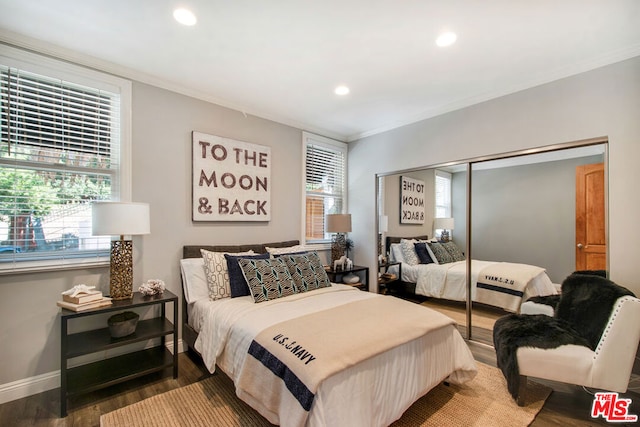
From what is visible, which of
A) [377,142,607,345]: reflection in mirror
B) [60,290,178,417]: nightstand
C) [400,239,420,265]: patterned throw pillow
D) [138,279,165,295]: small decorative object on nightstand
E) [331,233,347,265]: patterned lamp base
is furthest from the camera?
[331,233,347,265]: patterned lamp base

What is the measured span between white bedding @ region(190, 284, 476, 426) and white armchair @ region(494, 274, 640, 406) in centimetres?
33

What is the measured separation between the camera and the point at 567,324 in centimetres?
229

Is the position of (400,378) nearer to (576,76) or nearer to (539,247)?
(539,247)

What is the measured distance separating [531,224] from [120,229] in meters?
3.59

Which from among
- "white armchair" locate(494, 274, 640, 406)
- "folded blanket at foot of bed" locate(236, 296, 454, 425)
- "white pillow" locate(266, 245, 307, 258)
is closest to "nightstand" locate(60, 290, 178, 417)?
"folded blanket at foot of bed" locate(236, 296, 454, 425)

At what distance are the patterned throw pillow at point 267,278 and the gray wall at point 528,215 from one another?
79.3 inches

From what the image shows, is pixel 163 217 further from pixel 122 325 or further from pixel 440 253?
pixel 440 253

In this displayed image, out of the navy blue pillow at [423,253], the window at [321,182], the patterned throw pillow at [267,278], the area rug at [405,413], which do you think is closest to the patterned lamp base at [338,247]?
the window at [321,182]

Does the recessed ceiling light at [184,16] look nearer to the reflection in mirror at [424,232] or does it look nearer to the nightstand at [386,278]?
the reflection in mirror at [424,232]

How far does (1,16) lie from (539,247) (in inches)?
180

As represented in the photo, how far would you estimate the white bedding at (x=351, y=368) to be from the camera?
1446mm

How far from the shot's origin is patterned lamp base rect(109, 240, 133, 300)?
2.29 metres

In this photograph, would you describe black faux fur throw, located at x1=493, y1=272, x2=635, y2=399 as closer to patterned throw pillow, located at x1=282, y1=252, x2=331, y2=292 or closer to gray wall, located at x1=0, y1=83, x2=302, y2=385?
patterned throw pillow, located at x1=282, y1=252, x2=331, y2=292

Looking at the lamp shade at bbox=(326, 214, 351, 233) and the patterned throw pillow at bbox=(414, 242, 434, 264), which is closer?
the patterned throw pillow at bbox=(414, 242, 434, 264)
